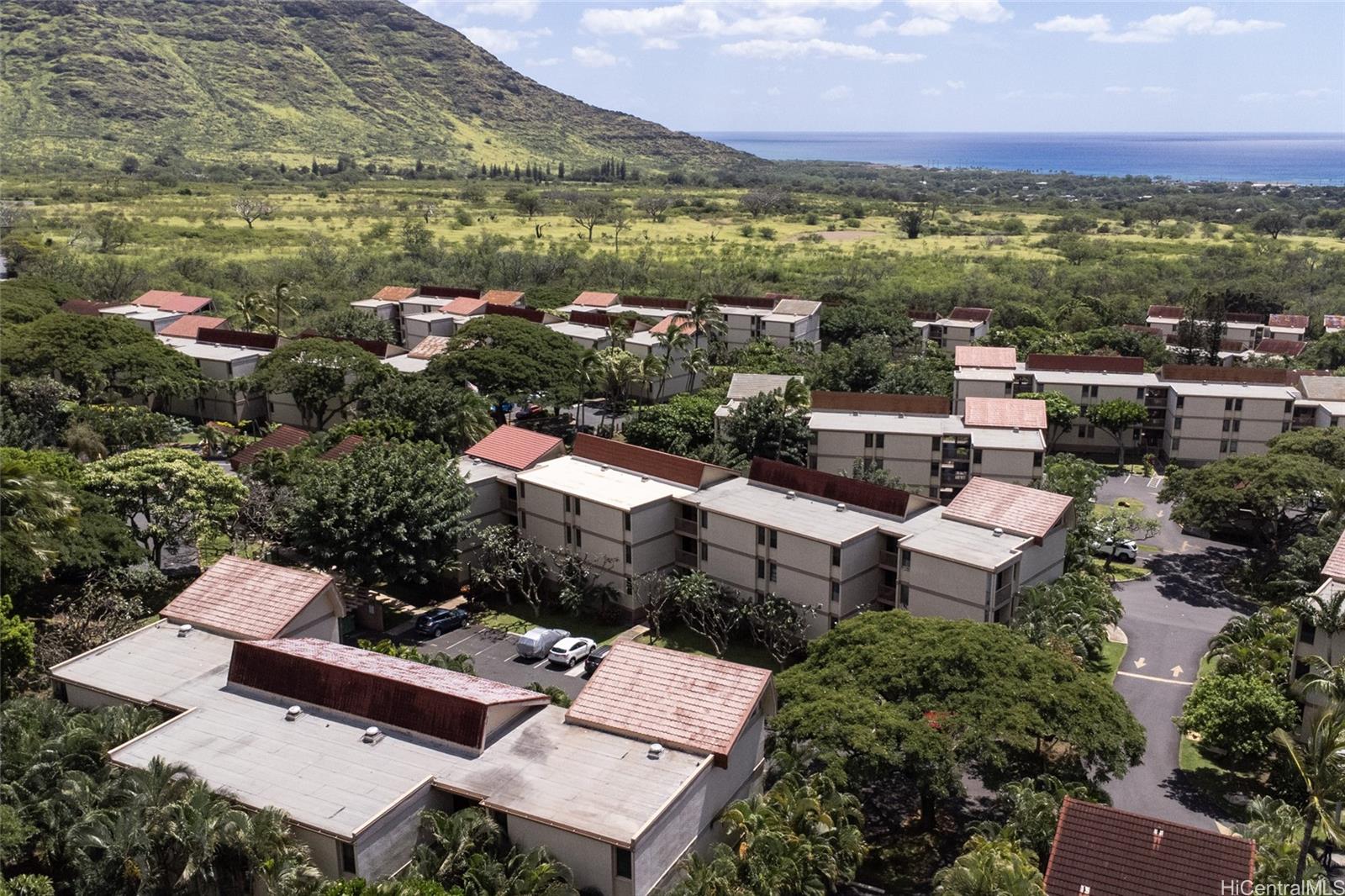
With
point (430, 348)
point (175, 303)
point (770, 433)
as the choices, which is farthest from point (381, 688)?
point (175, 303)

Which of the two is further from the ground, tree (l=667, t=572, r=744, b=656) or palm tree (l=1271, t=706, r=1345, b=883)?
palm tree (l=1271, t=706, r=1345, b=883)

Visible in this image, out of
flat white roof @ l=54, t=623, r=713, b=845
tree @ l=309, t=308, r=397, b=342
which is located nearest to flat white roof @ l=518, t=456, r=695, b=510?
flat white roof @ l=54, t=623, r=713, b=845

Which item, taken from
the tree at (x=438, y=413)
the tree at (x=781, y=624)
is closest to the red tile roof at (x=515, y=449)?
the tree at (x=438, y=413)

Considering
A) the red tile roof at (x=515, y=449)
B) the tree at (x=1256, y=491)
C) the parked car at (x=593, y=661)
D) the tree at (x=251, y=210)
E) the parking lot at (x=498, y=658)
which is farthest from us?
the tree at (x=251, y=210)

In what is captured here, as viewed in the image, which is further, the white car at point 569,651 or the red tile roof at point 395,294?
the red tile roof at point 395,294

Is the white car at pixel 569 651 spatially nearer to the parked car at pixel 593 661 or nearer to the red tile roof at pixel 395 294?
the parked car at pixel 593 661

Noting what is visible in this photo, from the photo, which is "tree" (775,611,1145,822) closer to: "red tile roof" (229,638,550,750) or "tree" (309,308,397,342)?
"red tile roof" (229,638,550,750)

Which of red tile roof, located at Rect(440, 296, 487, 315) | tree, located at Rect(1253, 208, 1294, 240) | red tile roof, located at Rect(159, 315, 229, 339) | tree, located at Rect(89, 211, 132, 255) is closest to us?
red tile roof, located at Rect(159, 315, 229, 339)
